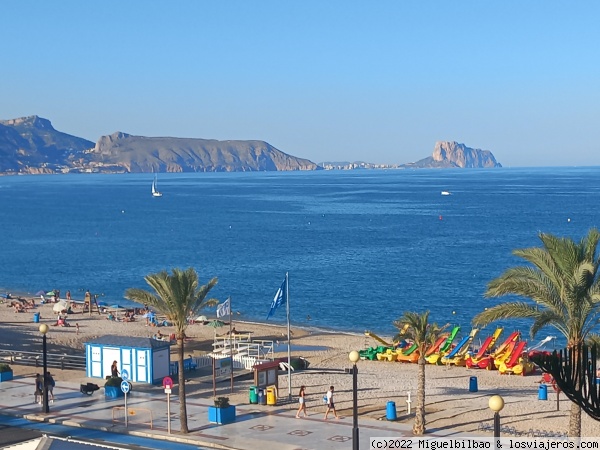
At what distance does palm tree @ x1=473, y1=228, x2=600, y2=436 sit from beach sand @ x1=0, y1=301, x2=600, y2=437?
5.67 metres

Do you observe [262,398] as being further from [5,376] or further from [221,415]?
[5,376]

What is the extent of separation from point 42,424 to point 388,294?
4301cm

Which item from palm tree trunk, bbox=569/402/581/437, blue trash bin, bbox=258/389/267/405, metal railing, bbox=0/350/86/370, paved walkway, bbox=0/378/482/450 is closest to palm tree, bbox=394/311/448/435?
paved walkway, bbox=0/378/482/450

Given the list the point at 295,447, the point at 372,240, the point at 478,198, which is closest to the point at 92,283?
the point at 372,240

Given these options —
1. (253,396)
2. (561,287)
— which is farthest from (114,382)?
(561,287)

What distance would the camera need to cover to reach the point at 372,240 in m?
105

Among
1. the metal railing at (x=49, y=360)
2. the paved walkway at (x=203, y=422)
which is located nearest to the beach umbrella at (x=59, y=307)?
the metal railing at (x=49, y=360)

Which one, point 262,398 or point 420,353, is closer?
point 420,353

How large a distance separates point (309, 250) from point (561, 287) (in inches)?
2998

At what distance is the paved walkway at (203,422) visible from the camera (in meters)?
23.3

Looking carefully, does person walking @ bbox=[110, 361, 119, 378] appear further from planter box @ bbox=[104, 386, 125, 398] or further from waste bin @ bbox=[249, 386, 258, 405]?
waste bin @ bbox=[249, 386, 258, 405]

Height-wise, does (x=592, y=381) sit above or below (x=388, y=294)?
above

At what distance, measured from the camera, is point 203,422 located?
25.5 metres

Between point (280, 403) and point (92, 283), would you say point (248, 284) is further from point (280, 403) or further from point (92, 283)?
point (280, 403)
